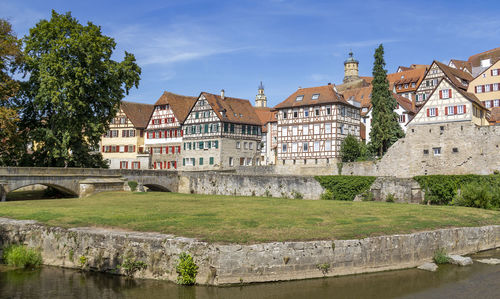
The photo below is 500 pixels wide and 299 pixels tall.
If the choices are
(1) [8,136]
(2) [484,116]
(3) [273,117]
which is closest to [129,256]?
(1) [8,136]

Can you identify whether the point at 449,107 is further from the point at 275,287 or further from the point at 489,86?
the point at 275,287

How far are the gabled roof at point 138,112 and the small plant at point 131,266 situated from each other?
167 feet

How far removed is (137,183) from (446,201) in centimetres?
2570

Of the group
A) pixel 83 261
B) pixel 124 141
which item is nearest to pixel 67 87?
pixel 83 261

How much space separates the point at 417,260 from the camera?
18.4m

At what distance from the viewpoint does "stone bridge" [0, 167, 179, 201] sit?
1262 inches

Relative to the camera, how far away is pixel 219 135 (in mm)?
57812

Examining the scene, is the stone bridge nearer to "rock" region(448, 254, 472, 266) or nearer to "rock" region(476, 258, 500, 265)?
"rock" region(448, 254, 472, 266)

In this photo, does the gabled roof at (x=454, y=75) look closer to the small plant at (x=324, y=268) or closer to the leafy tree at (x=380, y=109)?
the leafy tree at (x=380, y=109)

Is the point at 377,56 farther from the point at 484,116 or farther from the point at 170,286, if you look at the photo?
the point at 170,286

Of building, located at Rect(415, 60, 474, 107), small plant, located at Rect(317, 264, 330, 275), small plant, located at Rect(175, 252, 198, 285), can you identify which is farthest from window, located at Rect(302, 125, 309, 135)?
small plant, located at Rect(175, 252, 198, 285)

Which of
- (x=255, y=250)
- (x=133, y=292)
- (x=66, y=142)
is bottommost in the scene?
(x=133, y=292)

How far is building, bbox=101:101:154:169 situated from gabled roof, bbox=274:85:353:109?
22.0 meters

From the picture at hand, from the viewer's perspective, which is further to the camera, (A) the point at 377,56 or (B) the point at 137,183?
(A) the point at 377,56
